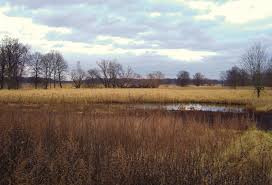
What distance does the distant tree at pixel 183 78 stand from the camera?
128 m

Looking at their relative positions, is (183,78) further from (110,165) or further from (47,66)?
(110,165)

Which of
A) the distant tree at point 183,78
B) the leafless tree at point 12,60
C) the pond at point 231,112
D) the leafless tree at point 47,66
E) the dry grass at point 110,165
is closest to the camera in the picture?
the dry grass at point 110,165

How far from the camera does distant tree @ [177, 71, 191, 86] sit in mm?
127925

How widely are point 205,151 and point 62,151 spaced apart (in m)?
3.20

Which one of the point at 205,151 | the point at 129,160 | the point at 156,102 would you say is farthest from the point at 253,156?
the point at 156,102

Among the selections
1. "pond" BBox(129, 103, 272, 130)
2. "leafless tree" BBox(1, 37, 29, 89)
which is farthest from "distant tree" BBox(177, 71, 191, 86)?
"pond" BBox(129, 103, 272, 130)

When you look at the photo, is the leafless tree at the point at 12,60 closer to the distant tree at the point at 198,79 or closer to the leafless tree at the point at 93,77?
the leafless tree at the point at 93,77

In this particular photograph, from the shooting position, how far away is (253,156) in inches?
315

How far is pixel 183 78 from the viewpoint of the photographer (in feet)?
427

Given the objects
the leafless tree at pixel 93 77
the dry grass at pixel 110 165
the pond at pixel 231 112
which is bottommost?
the pond at pixel 231 112

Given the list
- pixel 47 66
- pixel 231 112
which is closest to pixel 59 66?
pixel 47 66

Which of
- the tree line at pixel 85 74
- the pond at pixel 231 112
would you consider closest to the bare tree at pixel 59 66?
the tree line at pixel 85 74

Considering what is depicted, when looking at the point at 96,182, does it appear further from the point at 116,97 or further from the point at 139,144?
the point at 116,97

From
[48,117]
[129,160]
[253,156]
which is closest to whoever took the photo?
[129,160]
